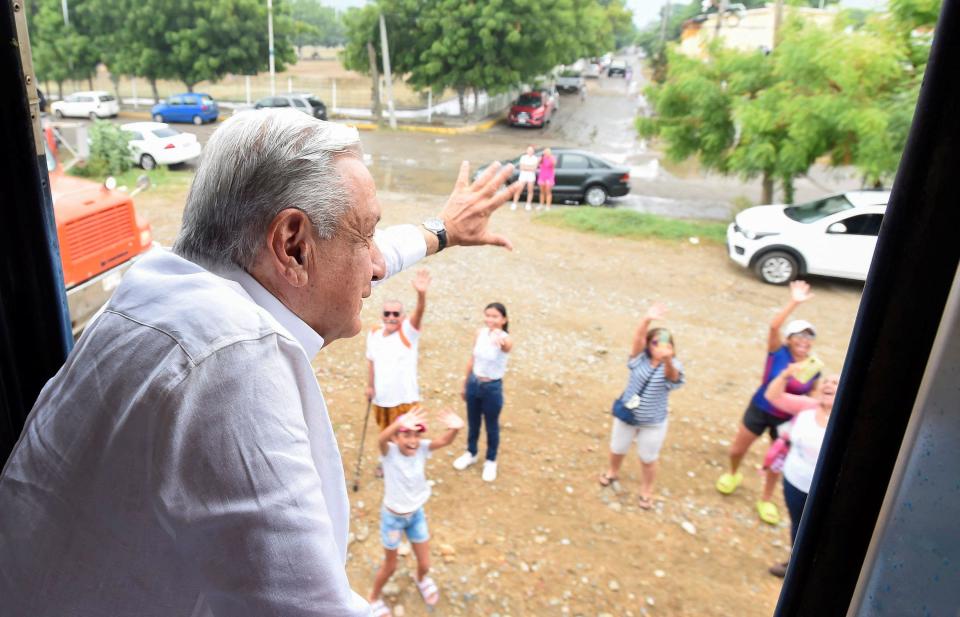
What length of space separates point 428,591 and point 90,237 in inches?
176

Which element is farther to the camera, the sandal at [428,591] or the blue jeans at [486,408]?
the blue jeans at [486,408]

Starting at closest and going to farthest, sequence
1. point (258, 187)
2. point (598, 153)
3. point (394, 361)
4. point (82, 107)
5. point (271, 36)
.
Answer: point (258, 187) < point (394, 361) < point (598, 153) < point (82, 107) < point (271, 36)

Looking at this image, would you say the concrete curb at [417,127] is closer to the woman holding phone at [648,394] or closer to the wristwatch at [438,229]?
the woman holding phone at [648,394]

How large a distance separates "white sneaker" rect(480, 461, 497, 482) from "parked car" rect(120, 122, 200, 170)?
42.8 feet

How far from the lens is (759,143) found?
441 inches

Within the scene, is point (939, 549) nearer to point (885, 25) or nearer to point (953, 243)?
point (953, 243)

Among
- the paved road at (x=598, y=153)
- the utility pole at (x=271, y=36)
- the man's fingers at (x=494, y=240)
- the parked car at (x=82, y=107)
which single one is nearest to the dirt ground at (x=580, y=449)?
the man's fingers at (x=494, y=240)

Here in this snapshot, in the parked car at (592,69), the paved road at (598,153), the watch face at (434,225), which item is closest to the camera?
the watch face at (434,225)

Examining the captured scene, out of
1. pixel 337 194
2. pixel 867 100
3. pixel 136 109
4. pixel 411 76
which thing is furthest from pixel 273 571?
pixel 136 109

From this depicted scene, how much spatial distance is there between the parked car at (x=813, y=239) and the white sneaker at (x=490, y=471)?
21.0 ft

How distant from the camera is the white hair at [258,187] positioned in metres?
1.07

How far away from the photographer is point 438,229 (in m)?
1.98

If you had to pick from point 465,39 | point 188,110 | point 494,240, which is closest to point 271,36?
point 188,110

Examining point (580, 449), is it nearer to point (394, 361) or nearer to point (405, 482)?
point (394, 361)
